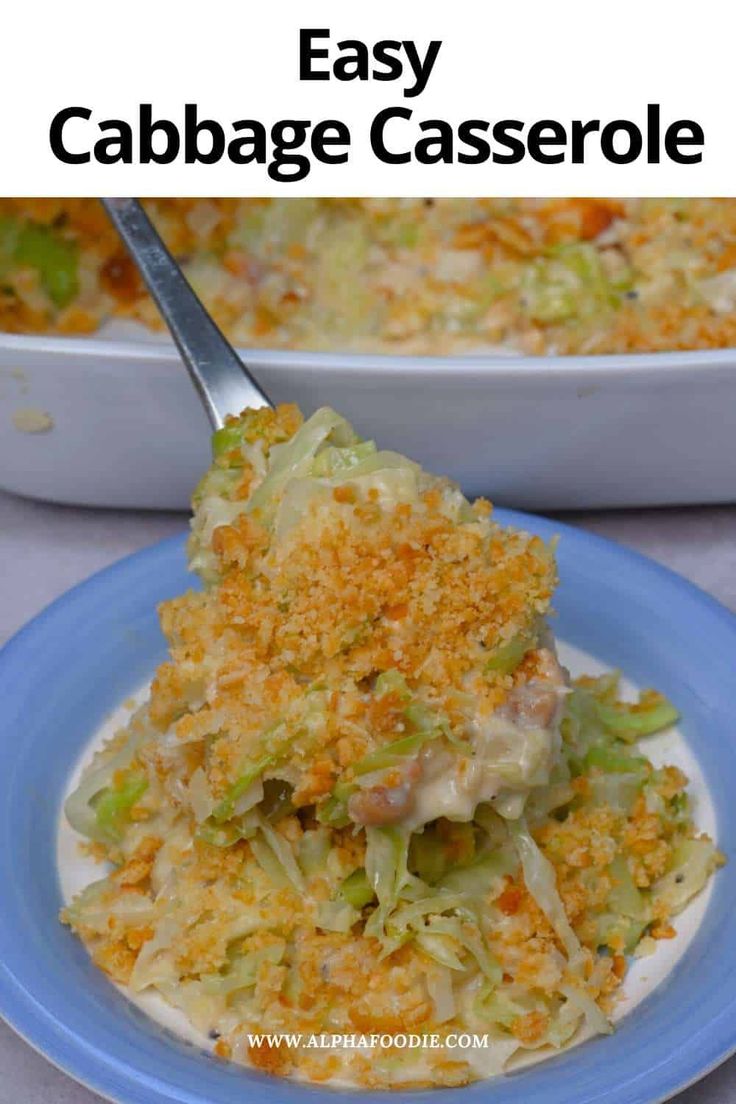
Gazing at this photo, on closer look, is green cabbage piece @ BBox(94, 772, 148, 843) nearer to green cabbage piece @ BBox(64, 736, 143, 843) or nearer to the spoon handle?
green cabbage piece @ BBox(64, 736, 143, 843)

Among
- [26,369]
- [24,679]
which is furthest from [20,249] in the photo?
[24,679]

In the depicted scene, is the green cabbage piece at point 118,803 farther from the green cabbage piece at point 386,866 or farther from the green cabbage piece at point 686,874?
the green cabbage piece at point 686,874

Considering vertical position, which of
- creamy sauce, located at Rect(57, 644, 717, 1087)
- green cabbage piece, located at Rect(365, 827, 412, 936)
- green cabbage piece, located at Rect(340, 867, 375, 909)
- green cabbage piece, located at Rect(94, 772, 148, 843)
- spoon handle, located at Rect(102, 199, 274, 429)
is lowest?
creamy sauce, located at Rect(57, 644, 717, 1087)

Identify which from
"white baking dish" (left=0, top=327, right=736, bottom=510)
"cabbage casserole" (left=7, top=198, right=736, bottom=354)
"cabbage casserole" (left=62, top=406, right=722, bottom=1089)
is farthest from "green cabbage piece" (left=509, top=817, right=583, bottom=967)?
"cabbage casserole" (left=7, top=198, right=736, bottom=354)

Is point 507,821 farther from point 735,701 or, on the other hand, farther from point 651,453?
point 651,453

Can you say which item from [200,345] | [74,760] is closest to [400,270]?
[200,345]

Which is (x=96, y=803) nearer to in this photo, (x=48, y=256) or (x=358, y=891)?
(x=358, y=891)

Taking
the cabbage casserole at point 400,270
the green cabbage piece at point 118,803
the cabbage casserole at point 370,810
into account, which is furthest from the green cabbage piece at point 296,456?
the cabbage casserole at point 400,270
